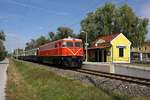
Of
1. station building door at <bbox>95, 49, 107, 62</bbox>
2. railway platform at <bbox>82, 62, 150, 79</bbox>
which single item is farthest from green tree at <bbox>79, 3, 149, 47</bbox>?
railway platform at <bbox>82, 62, 150, 79</bbox>

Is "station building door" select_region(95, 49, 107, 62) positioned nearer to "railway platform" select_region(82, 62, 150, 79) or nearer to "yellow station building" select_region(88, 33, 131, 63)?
"yellow station building" select_region(88, 33, 131, 63)

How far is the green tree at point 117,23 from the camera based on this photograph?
3081 inches

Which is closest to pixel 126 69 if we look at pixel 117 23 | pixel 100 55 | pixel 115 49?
pixel 115 49

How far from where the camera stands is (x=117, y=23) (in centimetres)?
7975

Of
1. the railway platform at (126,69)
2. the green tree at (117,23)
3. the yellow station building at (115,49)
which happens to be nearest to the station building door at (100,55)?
the yellow station building at (115,49)

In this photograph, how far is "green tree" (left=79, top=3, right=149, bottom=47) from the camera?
3081 inches

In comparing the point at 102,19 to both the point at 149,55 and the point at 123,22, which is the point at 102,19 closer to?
the point at 123,22

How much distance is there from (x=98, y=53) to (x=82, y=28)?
74.7 ft

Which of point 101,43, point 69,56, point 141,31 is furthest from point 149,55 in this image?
point 69,56

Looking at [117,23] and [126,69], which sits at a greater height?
[117,23]

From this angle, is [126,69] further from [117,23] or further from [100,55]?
[117,23]


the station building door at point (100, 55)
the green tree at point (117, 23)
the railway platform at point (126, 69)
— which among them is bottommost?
the railway platform at point (126, 69)

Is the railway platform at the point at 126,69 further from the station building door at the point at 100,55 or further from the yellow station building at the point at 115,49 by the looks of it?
the station building door at the point at 100,55

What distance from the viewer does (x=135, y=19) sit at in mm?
79000
